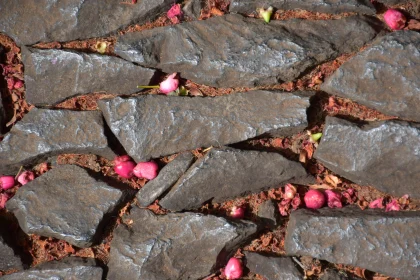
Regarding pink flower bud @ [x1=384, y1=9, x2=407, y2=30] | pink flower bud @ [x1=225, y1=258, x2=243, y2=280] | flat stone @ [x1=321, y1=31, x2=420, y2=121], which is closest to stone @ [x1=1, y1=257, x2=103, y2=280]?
pink flower bud @ [x1=225, y1=258, x2=243, y2=280]

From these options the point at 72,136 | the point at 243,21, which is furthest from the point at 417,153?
the point at 72,136

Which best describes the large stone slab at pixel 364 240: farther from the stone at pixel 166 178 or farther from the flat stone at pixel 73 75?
the flat stone at pixel 73 75

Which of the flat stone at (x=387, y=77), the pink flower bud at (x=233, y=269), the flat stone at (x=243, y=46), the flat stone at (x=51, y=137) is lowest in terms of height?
the pink flower bud at (x=233, y=269)

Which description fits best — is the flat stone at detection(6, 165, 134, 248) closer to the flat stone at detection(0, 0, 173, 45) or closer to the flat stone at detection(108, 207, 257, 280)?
the flat stone at detection(108, 207, 257, 280)

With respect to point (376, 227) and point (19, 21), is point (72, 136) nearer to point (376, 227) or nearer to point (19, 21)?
point (19, 21)

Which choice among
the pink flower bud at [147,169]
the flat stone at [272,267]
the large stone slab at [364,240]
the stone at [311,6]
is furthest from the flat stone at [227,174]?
the stone at [311,6]

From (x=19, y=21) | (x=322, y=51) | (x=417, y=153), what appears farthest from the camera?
(x=19, y=21)
